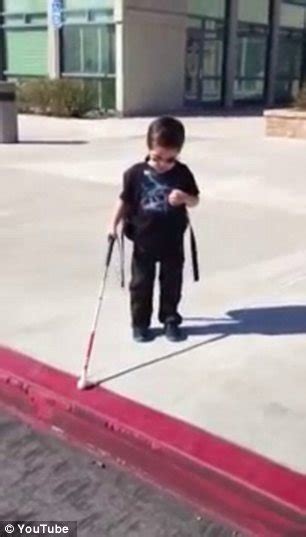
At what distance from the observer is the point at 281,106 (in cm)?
3028

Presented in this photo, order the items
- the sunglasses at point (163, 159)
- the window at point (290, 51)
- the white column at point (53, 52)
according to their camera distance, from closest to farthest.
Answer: the sunglasses at point (163, 159)
the white column at point (53, 52)
the window at point (290, 51)

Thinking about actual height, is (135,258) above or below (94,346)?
above

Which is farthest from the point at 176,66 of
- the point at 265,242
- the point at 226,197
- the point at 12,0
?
the point at 265,242

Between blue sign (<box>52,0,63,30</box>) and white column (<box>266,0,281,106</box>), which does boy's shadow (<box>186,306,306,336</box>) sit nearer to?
blue sign (<box>52,0,63,30</box>)

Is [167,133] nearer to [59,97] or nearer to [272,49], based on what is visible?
[59,97]

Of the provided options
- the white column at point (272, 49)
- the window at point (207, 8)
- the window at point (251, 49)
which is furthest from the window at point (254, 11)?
the window at point (207, 8)

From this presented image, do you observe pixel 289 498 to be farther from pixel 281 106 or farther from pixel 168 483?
pixel 281 106

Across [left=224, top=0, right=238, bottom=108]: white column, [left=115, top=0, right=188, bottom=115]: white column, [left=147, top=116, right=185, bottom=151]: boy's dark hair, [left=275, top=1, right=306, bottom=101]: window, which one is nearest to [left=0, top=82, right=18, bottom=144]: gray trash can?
[left=115, top=0, right=188, bottom=115]: white column

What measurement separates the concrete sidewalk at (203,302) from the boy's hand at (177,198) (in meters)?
0.92

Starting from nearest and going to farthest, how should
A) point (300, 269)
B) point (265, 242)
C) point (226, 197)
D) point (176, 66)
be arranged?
1. point (300, 269)
2. point (265, 242)
3. point (226, 197)
4. point (176, 66)

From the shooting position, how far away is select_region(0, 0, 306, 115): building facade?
2381 cm

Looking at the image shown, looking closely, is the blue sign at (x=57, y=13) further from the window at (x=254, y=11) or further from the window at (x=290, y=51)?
the window at (x=290, y=51)

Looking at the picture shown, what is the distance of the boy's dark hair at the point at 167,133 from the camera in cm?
419

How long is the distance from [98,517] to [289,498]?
81 centimetres
